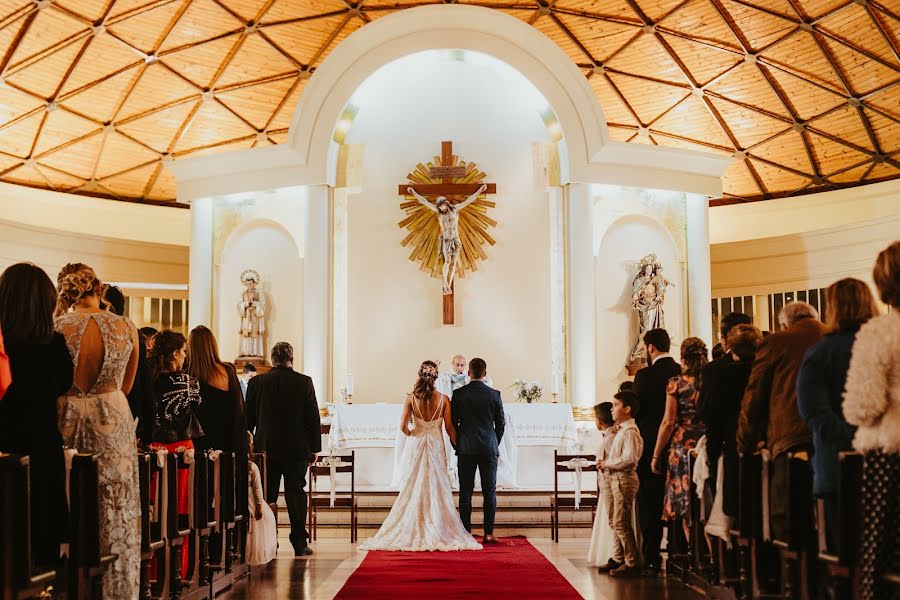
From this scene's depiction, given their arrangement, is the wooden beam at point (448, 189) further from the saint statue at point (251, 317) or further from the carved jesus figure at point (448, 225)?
the saint statue at point (251, 317)

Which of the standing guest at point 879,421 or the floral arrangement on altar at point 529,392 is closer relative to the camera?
the standing guest at point 879,421

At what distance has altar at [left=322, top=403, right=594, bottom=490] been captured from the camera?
41.3ft

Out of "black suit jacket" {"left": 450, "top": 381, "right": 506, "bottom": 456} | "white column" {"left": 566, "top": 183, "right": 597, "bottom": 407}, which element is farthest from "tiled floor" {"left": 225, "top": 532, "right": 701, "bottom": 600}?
"white column" {"left": 566, "top": 183, "right": 597, "bottom": 407}

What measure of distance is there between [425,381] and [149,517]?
4.49 metres

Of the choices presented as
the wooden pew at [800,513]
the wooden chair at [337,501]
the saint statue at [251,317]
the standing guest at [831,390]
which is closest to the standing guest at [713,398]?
the wooden pew at [800,513]

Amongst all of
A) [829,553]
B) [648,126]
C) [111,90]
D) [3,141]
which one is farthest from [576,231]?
[829,553]

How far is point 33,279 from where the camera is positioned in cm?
411

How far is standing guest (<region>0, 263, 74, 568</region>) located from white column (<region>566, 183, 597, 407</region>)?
9.99 metres

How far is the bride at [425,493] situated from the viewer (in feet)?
30.7

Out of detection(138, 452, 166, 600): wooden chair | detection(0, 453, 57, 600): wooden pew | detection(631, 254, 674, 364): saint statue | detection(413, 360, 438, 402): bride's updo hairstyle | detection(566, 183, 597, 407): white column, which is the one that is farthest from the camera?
detection(631, 254, 674, 364): saint statue

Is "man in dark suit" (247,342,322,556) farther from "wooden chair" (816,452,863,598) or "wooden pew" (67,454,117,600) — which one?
"wooden chair" (816,452,863,598)

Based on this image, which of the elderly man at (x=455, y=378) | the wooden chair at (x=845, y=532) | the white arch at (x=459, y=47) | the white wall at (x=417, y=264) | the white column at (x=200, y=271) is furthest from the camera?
the white column at (x=200, y=271)

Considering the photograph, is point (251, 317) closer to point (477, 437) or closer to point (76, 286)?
point (477, 437)

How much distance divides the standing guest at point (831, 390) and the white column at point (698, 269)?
10.1m
